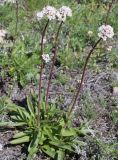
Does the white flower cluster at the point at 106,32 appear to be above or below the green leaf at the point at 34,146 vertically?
above

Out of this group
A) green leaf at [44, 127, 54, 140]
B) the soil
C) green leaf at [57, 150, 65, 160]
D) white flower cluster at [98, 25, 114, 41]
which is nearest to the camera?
white flower cluster at [98, 25, 114, 41]

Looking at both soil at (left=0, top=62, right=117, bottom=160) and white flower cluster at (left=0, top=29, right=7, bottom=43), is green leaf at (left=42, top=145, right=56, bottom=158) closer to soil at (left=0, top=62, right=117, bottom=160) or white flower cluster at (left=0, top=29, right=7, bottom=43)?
soil at (left=0, top=62, right=117, bottom=160)

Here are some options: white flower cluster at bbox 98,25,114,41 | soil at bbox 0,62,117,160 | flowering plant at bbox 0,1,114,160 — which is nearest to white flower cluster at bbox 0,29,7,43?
soil at bbox 0,62,117,160

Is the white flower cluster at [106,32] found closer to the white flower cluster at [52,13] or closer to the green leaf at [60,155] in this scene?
the white flower cluster at [52,13]

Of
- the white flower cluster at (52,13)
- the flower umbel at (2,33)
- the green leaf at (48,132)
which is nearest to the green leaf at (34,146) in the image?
the green leaf at (48,132)

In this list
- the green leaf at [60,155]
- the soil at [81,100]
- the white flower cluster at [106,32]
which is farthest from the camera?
the soil at [81,100]

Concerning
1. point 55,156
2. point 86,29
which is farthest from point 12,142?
point 86,29

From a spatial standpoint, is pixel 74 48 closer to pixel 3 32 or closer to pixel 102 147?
pixel 3 32

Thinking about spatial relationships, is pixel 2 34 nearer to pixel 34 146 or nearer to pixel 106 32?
pixel 34 146

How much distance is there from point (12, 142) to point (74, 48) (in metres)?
2.53

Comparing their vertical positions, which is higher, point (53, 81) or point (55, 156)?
point (53, 81)

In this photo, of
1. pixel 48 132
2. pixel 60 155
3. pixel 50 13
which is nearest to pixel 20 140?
pixel 48 132

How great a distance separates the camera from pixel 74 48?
23.7 feet

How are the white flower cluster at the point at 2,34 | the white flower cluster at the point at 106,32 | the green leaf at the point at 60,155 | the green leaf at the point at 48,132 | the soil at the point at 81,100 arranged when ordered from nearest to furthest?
1. the white flower cluster at the point at 106,32
2. the green leaf at the point at 60,155
3. the green leaf at the point at 48,132
4. the soil at the point at 81,100
5. the white flower cluster at the point at 2,34
